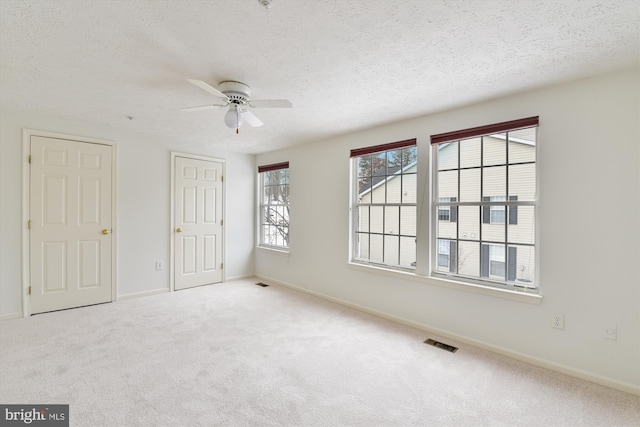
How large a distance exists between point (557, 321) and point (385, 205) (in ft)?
6.40

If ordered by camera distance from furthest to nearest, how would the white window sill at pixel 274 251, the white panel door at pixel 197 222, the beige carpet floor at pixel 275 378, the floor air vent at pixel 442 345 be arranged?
the white window sill at pixel 274 251, the white panel door at pixel 197 222, the floor air vent at pixel 442 345, the beige carpet floor at pixel 275 378

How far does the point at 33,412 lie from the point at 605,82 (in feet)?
15.0

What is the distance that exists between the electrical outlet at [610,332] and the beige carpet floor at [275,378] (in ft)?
1.22

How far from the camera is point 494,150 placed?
9.11 ft

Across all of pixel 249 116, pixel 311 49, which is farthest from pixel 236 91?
pixel 311 49

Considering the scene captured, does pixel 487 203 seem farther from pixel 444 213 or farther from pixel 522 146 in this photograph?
pixel 522 146

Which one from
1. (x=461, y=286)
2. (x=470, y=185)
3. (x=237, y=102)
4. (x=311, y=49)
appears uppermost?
(x=311, y=49)

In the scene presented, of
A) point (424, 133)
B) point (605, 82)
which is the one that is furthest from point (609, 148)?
point (424, 133)

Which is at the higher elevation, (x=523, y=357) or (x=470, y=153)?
(x=470, y=153)

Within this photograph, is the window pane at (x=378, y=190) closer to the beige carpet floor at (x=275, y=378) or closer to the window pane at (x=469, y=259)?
the window pane at (x=469, y=259)

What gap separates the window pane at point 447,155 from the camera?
3.04m

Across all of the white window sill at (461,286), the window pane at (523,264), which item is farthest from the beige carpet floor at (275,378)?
the window pane at (523,264)

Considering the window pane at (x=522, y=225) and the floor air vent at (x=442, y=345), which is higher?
the window pane at (x=522, y=225)

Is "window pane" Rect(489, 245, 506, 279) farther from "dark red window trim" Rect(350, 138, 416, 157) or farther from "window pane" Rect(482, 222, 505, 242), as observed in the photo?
"dark red window trim" Rect(350, 138, 416, 157)
